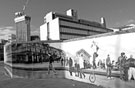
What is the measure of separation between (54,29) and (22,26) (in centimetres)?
9888

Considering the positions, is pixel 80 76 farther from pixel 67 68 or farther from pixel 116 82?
pixel 116 82

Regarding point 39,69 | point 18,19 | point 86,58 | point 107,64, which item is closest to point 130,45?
point 107,64

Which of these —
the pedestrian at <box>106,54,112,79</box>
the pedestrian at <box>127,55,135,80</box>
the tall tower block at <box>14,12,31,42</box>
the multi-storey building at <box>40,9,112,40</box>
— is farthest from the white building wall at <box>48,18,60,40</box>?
the tall tower block at <box>14,12,31,42</box>

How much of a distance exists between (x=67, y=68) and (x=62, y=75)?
1183 millimetres

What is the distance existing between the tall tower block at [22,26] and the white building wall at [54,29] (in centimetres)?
7374

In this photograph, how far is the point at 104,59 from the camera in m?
11.5

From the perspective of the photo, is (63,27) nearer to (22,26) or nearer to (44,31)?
(44,31)

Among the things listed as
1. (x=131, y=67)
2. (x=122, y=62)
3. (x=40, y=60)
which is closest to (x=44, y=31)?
(x=40, y=60)

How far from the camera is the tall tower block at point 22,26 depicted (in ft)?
460

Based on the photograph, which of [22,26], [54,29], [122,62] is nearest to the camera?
[122,62]

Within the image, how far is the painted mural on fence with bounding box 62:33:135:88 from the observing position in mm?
9727

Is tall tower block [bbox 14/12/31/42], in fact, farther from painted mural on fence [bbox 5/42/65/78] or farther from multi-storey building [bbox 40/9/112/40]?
painted mural on fence [bbox 5/42/65/78]

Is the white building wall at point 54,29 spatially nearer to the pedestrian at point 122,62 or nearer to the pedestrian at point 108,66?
the pedestrian at point 108,66

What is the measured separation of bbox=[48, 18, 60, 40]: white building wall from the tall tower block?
73742mm
